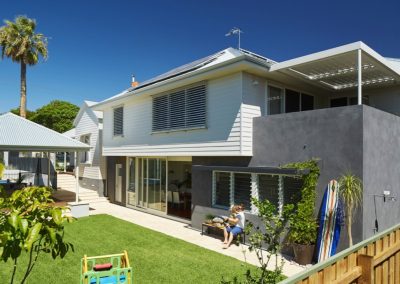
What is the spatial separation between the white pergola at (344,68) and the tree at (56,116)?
54.2 meters

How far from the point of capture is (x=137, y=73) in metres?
30.2

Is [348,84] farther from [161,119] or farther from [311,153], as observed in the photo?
[161,119]

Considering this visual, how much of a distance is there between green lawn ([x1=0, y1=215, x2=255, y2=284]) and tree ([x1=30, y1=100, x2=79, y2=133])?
49713 millimetres

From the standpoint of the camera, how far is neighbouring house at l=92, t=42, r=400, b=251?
9.57 meters

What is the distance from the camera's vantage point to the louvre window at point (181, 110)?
529 inches

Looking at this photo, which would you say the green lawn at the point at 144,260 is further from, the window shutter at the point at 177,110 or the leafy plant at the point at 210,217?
the window shutter at the point at 177,110

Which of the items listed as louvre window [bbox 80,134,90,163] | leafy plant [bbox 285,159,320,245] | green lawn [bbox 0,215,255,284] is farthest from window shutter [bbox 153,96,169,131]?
louvre window [bbox 80,134,90,163]

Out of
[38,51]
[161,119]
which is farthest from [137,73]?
[161,119]

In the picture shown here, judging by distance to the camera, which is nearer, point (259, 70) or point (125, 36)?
point (259, 70)

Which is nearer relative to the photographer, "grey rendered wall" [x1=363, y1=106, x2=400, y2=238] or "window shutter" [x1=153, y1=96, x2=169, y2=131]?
"grey rendered wall" [x1=363, y1=106, x2=400, y2=238]

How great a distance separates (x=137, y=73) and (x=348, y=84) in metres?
20.7

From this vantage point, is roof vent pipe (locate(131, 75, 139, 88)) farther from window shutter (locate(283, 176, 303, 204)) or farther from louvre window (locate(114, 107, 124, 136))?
window shutter (locate(283, 176, 303, 204))

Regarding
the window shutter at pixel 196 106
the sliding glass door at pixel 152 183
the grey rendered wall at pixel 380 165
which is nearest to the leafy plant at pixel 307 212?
the grey rendered wall at pixel 380 165

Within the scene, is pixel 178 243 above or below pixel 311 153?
below
